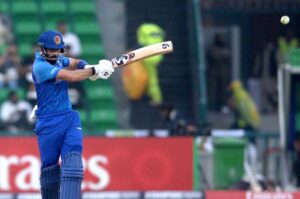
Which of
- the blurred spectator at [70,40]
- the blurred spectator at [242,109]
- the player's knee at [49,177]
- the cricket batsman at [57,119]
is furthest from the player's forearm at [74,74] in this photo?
the blurred spectator at [242,109]

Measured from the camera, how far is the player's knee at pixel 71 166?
10.1 m

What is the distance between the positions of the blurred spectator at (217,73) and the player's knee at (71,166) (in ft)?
28.6

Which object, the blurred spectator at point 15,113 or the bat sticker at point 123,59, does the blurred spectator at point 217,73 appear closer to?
the blurred spectator at point 15,113

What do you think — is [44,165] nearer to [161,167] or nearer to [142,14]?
[161,167]

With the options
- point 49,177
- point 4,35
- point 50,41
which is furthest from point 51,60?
point 4,35

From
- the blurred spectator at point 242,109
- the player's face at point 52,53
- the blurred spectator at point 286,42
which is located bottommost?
the blurred spectator at point 242,109

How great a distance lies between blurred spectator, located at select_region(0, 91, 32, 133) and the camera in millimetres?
16078

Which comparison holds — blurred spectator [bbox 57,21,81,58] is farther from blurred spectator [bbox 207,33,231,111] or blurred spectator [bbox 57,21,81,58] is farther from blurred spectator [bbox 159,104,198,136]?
blurred spectator [bbox 207,33,231,111]

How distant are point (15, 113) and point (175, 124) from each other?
7.43 ft

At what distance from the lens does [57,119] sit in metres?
10.3

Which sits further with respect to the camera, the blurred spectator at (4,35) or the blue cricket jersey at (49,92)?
the blurred spectator at (4,35)

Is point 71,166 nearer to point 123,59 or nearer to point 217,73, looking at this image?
point 123,59

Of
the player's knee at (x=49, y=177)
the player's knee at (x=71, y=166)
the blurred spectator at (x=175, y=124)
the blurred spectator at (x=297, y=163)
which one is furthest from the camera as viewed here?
the blurred spectator at (x=297, y=163)

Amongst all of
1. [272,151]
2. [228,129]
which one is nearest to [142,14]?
[228,129]
